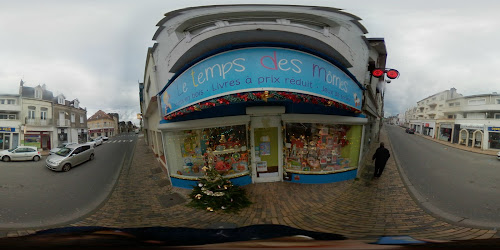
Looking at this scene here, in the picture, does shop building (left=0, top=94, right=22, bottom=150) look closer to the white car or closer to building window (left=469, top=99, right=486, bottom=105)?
the white car

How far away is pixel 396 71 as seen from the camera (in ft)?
4.14

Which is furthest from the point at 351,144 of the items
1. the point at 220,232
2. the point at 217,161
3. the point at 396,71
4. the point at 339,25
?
the point at 220,232

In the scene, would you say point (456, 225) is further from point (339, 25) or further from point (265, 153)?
point (265, 153)

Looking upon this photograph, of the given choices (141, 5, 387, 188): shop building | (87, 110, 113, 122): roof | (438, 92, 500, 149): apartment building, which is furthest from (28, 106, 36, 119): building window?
(438, 92, 500, 149): apartment building

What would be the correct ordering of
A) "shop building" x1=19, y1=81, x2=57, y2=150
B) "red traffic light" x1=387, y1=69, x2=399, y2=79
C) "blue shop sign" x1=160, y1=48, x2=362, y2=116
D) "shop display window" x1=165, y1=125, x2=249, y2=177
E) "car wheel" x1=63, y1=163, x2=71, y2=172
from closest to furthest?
"shop building" x1=19, y1=81, x2=57, y2=150 < "car wheel" x1=63, y1=163, x2=71, y2=172 < "blue shop sign" x1=160, y1=48, x2=362, y2=116 < "red traffic light" x1=387, y1=69, x2=399, y2=79 < "shop display window" x1=165, y1=125, x2=249, y2=177

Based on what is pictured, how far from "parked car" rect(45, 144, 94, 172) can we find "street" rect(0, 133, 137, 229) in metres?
0.03

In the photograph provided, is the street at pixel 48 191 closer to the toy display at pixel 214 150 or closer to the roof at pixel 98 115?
the roof at pixel 98 115

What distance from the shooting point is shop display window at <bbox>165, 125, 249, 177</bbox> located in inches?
57.1

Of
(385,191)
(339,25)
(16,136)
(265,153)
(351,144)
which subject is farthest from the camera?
(265,153)

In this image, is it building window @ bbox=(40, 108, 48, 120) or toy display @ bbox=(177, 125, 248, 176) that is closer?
building window @ bbox=(40, 108, 48, 120)

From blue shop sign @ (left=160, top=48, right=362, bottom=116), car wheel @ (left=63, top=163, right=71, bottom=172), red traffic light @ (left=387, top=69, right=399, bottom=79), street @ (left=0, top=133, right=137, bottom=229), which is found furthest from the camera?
red traffic light @ (left=387, top=69, right=399, bottom=79)

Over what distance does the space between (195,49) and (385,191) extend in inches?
69.4

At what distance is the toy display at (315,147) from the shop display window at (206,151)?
642 millimetres

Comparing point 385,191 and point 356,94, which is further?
point 356,94
